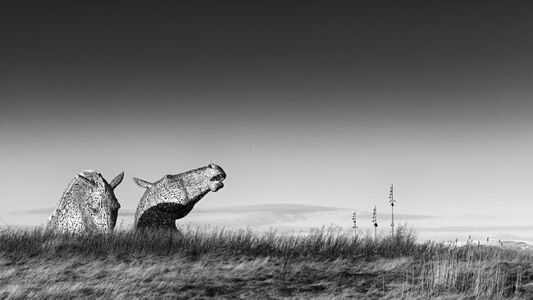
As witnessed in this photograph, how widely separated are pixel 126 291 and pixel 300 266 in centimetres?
397

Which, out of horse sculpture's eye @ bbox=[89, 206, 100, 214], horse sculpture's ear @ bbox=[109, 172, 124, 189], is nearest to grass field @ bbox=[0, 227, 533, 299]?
horse sculpture's eye @ bbox=[89, 206, 100, 214]

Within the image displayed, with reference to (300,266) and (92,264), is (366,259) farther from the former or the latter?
(92,264)

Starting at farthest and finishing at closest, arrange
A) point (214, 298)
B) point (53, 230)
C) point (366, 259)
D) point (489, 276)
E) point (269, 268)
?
point (53, 230) < point (366, 259) < point (269, 268) < point (489, 276) < point (214, 298)

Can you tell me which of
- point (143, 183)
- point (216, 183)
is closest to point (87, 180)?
point (143, 183)

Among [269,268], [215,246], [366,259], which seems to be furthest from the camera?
[215,246]

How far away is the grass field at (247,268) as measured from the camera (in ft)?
41.7

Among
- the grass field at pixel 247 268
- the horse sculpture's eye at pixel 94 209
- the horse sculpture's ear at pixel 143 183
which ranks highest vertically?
the horse sculpture's ear at pixel 143 183

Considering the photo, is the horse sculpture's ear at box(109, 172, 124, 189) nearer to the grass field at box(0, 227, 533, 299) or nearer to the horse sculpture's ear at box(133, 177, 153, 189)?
the horse sculpture's ear at box(133, 177, 153, 189)

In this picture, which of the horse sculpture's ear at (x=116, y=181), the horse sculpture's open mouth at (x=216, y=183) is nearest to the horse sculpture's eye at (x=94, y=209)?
the horse sculpture's ear at (x=116, y=181)

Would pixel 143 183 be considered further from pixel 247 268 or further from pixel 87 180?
pixel 247 268

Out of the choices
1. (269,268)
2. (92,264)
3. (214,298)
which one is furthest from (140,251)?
(214,298)

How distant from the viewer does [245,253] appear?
1694cm

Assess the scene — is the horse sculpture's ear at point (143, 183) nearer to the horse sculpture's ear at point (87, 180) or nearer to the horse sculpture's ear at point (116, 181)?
the horse sculpture's ear at point (116, 181)

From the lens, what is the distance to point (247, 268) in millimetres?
14719
